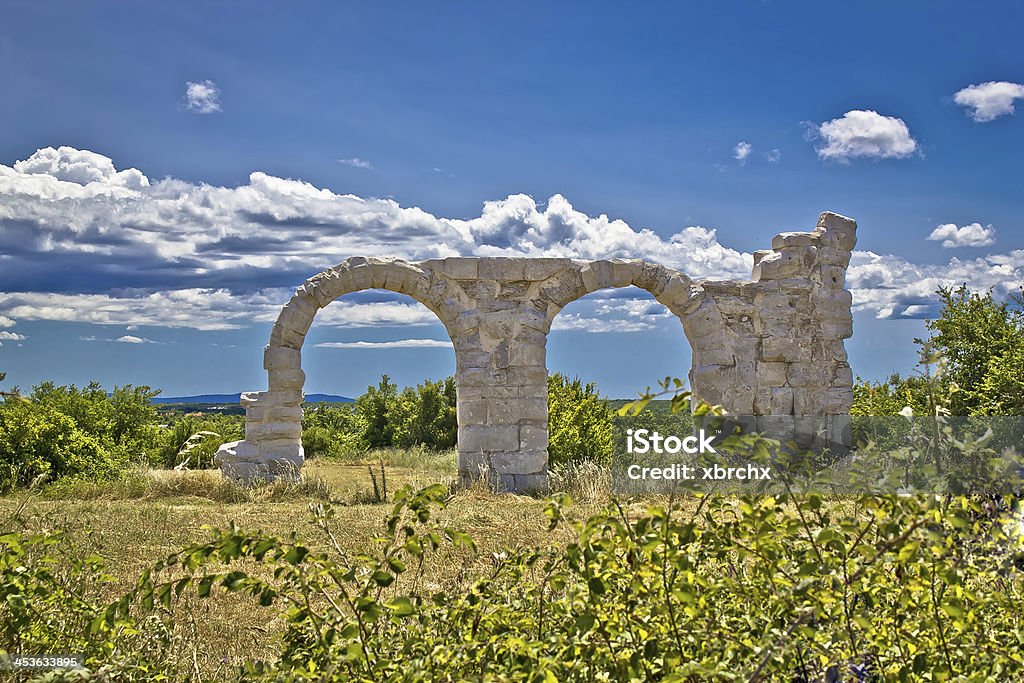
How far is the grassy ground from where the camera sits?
4.92 meters

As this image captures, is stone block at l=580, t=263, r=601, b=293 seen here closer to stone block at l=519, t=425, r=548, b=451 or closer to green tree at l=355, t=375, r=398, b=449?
stone block at l=519, t=425, r=548, b=451

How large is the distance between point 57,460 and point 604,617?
378 inches

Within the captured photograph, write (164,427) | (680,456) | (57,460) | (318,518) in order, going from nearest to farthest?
(318,518) → (57,460) → (680,456) → (164,427)

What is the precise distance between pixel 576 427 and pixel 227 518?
5164 mm

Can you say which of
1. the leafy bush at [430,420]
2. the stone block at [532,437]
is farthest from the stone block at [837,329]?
the leafy bush at [430,420]

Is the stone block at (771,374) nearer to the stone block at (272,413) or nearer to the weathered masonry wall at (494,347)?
the weathered masonry wall at (494,347)

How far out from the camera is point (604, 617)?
2.30 m

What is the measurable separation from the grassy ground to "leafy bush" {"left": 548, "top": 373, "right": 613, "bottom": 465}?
5.03ft

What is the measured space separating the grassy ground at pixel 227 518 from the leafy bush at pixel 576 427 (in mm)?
1533

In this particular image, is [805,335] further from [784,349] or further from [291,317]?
[291,317]

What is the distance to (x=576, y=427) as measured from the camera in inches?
468

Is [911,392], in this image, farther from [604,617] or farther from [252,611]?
[604,617]

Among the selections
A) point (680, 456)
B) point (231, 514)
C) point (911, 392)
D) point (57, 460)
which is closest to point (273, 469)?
point (231, 514)

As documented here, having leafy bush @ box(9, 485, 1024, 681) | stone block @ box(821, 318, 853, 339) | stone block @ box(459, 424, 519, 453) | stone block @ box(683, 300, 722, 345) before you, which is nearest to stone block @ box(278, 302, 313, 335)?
stone block @ box(459, 424, 519, 453)
